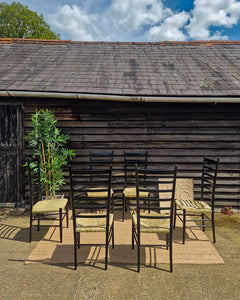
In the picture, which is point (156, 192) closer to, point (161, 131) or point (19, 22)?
point (161, 131)

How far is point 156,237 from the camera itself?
3.15 m

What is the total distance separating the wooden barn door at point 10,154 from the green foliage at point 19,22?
608 inches

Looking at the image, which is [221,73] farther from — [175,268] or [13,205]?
[13,205]

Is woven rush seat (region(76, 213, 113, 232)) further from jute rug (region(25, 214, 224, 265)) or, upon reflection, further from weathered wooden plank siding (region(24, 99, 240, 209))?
weathered wooden plank siding (region(24, 99, 240, 209))

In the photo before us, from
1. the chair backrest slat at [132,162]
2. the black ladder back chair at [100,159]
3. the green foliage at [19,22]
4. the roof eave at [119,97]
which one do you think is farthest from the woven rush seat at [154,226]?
the green foliage at [19,22]

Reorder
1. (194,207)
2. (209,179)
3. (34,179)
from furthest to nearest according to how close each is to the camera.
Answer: (34,179) < (209,179) < (194,207)

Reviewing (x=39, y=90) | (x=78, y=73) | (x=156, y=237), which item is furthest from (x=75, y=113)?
(x=156, y=237)

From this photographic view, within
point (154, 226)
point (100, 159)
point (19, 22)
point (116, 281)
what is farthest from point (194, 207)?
point (19, 22)

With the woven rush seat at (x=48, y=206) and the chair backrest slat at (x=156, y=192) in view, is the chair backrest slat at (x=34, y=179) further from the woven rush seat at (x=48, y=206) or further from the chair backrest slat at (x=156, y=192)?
the chair backrest slat at (x=156, y=192)

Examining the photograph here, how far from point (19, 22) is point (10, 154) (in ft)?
54.8

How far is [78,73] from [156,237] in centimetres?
403

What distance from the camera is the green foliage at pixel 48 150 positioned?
3.91 meters

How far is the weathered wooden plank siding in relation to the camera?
434cm

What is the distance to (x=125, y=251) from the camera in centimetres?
278
